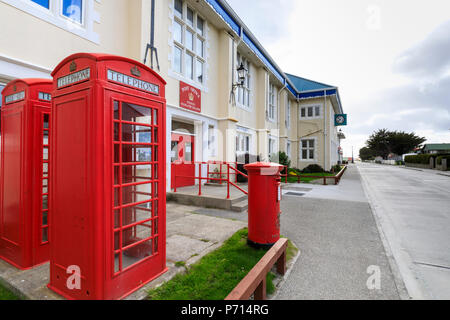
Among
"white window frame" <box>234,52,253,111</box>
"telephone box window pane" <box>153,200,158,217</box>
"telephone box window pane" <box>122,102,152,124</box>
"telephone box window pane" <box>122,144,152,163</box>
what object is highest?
"white window frame" <box>234,52,253,111</box>

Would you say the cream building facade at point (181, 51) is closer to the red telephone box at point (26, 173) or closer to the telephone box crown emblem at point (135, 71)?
the red telephone box at point (26, 173)

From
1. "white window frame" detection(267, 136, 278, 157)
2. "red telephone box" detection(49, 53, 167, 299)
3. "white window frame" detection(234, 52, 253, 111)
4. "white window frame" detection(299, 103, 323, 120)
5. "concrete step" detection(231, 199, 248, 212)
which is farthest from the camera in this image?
"white window frame" detection(299, 103, 323, 120)

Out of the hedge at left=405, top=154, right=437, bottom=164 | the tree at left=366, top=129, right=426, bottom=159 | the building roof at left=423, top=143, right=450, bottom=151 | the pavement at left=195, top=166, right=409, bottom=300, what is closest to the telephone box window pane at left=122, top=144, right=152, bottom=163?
the pavement at left=195, top=166, right=409, bottom=300

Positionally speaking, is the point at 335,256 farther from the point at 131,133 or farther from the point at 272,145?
the point at 272,145

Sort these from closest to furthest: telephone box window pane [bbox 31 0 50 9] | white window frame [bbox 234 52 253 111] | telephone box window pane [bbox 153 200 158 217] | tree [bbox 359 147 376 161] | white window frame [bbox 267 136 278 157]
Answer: telephone box window pane [bbox 153 200 158 217] < telephone box window pane [bbox 31 0 50 9] < white window frame [bbox 234 52 253 111] < white window frame [bbox 267 136 278 157] < tree [bbox 359 147 376 161]

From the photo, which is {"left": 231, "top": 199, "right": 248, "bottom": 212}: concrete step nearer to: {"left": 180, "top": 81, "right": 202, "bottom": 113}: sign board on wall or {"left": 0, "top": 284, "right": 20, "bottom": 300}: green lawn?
{"left": 180, "top": 81, "right": 202, "bottom": 113}: sign board on wall

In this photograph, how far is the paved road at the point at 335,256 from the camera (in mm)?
2742

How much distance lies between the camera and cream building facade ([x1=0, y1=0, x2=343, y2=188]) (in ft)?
Result: 15.0

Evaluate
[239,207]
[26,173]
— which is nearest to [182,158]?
[239,207]

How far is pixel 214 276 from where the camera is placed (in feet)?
9.44

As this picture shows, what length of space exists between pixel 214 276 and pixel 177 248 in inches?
39.5

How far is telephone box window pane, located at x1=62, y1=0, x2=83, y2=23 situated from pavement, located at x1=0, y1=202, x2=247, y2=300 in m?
5.26

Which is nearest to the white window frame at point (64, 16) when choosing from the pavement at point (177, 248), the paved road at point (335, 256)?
the pavement at point (177, 248)

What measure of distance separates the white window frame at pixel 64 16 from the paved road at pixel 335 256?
6630 mm
